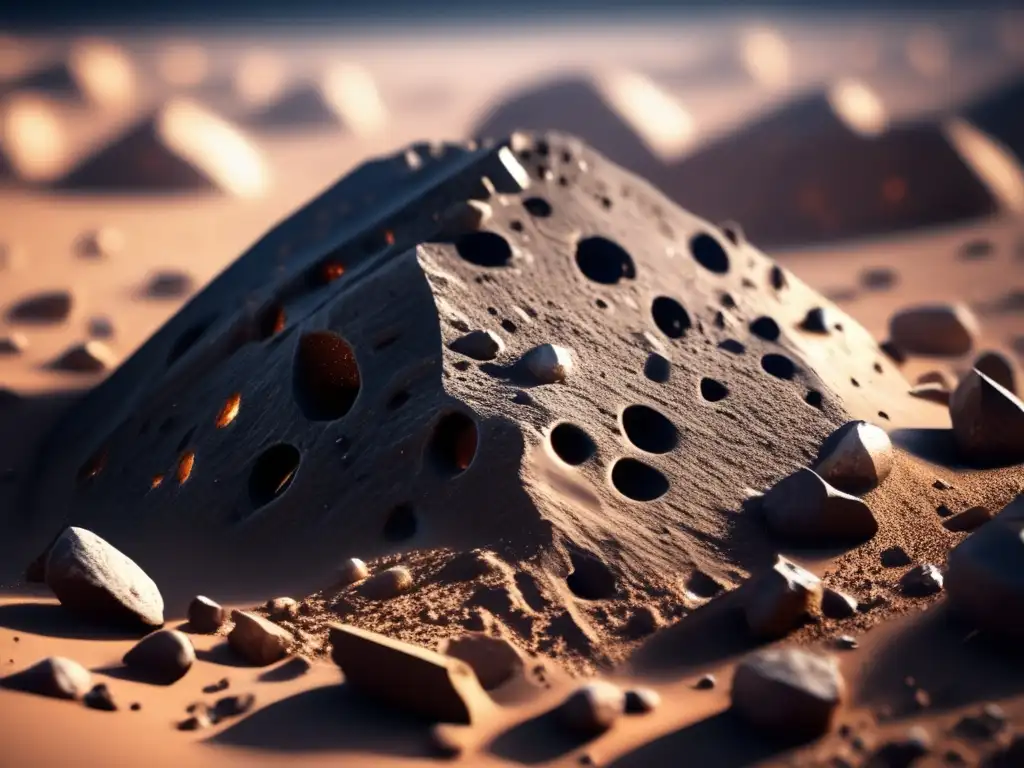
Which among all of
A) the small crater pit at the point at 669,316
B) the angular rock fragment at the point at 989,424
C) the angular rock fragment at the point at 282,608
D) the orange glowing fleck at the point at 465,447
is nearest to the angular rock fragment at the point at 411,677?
the angular rock fragment at the point at 282,608

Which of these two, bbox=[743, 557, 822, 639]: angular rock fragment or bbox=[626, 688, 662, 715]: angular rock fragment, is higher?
bbox=[743, 557, 822, 639]: angular rock fragment

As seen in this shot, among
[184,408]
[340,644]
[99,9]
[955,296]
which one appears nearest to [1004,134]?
[955,296]

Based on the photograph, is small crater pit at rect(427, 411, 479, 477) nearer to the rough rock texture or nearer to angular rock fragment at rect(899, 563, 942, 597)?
angular rock fragment at rect(899, 563, 942, 597)

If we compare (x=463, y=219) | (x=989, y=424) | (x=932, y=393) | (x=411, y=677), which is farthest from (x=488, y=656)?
(x=932, y=393)

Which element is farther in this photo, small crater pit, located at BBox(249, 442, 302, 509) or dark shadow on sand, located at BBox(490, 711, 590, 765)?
small crater pit, located at BBox(249, 442, 302, 509)

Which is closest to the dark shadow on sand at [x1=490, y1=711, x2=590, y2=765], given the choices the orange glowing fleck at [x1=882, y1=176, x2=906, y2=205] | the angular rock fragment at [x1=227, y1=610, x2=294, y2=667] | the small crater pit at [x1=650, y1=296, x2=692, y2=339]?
the angular rock fragment at [x1=227, y1=610, x2=294, y2=667]

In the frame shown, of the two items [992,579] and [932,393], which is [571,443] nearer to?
[992,579]
